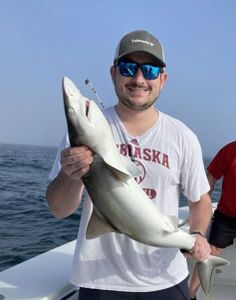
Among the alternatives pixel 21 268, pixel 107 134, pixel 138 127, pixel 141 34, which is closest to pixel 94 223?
pixel 107 134

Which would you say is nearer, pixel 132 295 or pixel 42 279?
pixel 132 295

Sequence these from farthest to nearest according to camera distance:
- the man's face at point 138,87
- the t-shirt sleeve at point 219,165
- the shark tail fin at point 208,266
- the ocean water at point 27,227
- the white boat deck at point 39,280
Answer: the ocean water at point 27,227, the t-shirt sleeve at point 219,165, the white boat deck at point 39,280, the shark tail fin at point 208,266, the man's face at point 138,87

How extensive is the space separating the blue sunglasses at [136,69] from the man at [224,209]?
2675mm

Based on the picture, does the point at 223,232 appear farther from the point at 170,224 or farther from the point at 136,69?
the point at 136,69

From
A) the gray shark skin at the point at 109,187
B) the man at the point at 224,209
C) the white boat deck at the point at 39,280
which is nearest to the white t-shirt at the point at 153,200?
the gray shark skin at the point at 109,187

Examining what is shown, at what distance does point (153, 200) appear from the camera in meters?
2.40

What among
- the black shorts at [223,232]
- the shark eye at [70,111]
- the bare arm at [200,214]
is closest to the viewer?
the shark eye at [70,111]

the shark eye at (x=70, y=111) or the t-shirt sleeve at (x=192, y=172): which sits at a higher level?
the shark eye at (x=70, y=111)

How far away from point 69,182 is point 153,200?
1.57 feet

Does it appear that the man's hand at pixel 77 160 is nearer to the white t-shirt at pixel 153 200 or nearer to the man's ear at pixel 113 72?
the white t-shirt at pixel 153 200

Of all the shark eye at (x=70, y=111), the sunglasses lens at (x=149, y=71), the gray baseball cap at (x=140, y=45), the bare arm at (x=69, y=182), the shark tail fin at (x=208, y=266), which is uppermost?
the gray baseball cap at (x=140, y=45)

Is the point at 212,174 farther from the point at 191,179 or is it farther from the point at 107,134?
the point at 107,134

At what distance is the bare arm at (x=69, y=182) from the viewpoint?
1.93 m

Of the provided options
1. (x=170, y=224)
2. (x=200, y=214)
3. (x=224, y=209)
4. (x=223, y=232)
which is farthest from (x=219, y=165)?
(x=170, y=224)
